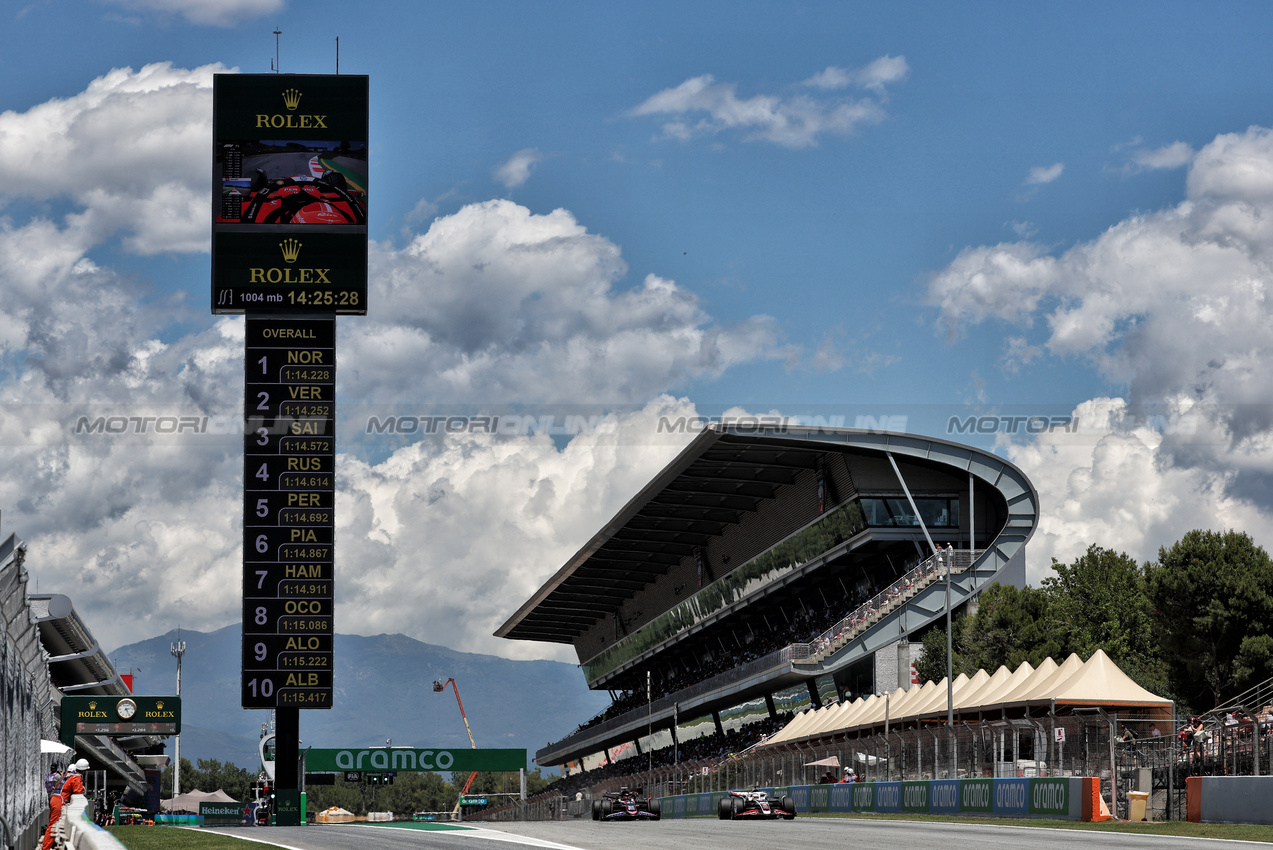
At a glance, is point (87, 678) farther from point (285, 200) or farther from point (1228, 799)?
point (1228, 799)

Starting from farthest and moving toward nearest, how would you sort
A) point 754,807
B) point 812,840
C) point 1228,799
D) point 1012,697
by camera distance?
1. point 1012,697
2. point 754,807
3. point 1228,799
4. point 812,840

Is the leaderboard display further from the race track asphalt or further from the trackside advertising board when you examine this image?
the race track asphalt

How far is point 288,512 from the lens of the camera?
135ft

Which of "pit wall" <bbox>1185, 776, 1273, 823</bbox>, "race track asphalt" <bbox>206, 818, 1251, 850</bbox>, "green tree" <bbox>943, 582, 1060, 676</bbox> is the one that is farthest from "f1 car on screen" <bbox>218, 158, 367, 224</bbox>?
"green tree" <bbox>943, 582, 1060, 676</bbox>

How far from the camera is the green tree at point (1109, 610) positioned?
63784 millimetres

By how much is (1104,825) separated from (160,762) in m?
95.2

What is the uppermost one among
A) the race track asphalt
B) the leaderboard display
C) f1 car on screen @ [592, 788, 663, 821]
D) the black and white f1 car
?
the leaderboard display

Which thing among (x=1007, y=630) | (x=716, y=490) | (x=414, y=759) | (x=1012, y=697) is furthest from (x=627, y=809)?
(x=414, y=759)

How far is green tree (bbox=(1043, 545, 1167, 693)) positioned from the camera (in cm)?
6378

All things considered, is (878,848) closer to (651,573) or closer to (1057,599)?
(1057,599)

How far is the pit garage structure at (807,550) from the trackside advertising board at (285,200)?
22217mm

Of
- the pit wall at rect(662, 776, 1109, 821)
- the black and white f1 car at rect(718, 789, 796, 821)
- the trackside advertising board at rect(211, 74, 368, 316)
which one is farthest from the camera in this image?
the trackside advertising board at rect(211, 74, 368, 316)

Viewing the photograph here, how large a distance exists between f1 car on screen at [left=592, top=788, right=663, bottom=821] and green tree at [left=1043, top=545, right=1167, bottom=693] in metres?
28.9

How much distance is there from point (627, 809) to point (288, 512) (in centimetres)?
1350
